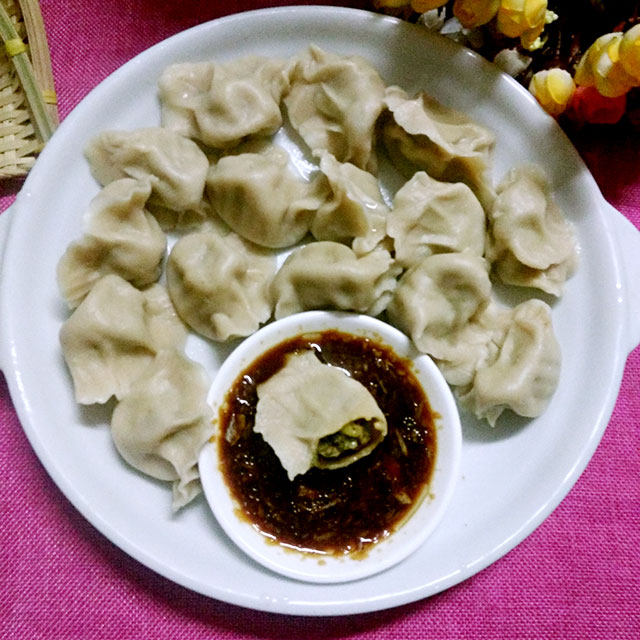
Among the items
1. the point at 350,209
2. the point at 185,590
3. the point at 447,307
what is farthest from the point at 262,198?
the point at 185,590

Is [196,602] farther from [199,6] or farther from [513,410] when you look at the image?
[199,6]

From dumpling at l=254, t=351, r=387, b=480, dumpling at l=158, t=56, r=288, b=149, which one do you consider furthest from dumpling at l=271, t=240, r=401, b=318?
dumpling at l=158, t=56, r=288, b=149

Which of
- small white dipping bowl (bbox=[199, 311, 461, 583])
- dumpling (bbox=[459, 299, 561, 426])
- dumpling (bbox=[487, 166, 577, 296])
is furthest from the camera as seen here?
dumpling (bbox=[487, 166, 577, 296])

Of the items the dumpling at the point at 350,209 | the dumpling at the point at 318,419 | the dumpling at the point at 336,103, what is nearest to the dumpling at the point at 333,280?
the dumpling at the point at 350,209

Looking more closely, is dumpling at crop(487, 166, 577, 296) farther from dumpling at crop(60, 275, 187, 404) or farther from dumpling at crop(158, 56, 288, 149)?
dumpling at crop(60, 275, 187, 404)

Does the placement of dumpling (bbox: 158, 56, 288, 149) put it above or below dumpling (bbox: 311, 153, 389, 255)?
above

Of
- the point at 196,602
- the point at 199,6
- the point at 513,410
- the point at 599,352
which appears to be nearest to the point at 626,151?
the point at 599,352

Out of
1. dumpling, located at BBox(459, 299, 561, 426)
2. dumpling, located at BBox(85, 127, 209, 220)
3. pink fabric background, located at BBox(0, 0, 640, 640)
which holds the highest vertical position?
dumpling, located at BBox(85, 127, 209, 220)
